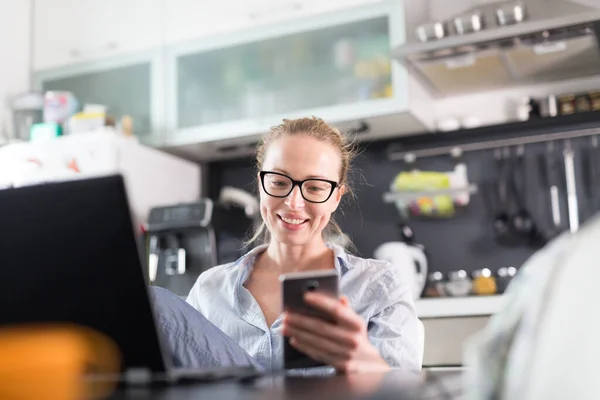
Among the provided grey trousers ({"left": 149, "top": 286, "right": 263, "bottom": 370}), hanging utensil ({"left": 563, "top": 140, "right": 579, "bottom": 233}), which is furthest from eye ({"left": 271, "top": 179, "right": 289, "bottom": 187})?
hanging utensil ({"left": 563, "top": 140, "right": 579, "bottom": 233})

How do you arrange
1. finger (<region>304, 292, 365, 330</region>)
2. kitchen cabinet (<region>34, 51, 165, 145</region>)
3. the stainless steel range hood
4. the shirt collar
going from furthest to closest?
kitchen cabinet (<region>34, 51, 165, 145</region>), the stainless steel range hood, the shirt collar, finger (<region>304, 292, 365, 330</region>)

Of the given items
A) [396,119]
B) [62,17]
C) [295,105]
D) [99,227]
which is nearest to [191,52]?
[295,105]

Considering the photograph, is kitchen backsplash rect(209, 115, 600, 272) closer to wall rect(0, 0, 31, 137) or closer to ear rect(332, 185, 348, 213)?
ear rect(332, 185, 348, 213)

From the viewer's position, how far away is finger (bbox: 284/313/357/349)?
0.83 metres

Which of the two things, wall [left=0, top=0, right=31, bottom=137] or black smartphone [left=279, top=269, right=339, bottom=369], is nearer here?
black smartphone [left=279, top=269, right=339, bottom=369]

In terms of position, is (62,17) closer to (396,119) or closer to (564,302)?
→ (396,119)

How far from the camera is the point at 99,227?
655mm

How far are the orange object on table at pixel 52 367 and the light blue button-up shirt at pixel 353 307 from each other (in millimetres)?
550

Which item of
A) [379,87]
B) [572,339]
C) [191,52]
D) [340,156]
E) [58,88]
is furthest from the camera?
[58,88]

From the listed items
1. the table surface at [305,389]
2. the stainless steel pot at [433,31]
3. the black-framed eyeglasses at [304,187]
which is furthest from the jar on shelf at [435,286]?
Answer: the table surface at [305,389]

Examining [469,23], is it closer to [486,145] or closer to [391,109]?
[391,109]

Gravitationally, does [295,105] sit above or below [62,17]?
below

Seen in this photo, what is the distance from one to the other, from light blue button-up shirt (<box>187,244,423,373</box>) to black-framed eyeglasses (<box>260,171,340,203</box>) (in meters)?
0.13

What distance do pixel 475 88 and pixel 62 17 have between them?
1.91 m
